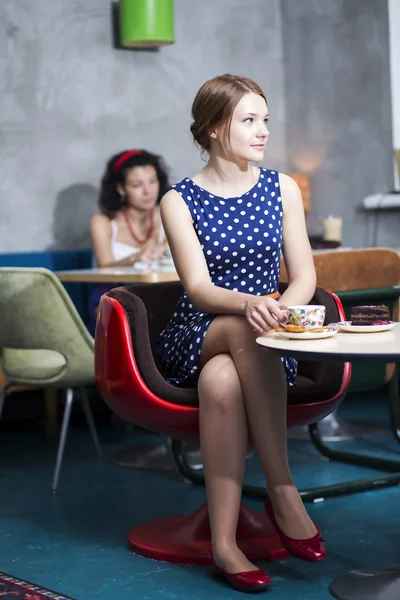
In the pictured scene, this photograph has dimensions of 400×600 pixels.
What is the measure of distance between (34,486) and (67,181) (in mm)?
2170

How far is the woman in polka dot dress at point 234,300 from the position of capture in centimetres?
243

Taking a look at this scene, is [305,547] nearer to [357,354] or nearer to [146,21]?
[357,354]

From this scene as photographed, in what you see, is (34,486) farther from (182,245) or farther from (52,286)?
(182,245)

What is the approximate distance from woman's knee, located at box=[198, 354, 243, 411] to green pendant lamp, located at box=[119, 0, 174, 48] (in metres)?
3.21

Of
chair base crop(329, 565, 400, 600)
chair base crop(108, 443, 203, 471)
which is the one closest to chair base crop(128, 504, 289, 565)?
chair base crop(329, 565, 400, 600)

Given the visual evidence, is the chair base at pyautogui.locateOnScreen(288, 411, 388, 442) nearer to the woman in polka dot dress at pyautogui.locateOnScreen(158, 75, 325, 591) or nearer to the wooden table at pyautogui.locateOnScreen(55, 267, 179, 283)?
the wooden table at pyautogui.locateOnScreen(55, 267, 179, 283)

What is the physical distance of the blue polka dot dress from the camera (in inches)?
102

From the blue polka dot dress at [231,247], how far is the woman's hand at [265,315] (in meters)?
0.29

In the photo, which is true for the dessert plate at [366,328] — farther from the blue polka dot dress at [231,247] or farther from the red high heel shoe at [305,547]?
the red high heel shoe at [305,547]

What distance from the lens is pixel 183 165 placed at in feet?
19.0

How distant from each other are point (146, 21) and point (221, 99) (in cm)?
288

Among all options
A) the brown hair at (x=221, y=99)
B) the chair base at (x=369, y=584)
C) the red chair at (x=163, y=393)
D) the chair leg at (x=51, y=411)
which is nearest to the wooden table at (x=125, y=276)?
the chair leg at (x=51, y=411)

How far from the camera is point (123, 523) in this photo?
308 cm

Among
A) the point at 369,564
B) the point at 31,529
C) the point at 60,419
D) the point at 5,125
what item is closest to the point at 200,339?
the point at 369,564
